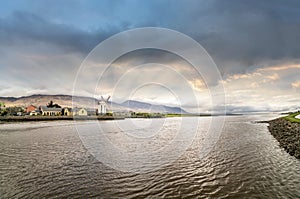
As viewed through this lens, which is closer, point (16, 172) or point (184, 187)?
point (184, 187)

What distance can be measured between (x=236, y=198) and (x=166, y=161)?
6.96m

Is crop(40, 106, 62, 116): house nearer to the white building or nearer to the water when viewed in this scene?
the white building

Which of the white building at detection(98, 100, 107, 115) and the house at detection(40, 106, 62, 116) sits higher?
the white building at detection(98, 100, 107, 115)

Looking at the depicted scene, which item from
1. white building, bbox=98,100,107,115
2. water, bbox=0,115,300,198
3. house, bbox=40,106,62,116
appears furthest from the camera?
white building, bbox=98,100,107,115

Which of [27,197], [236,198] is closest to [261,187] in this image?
[236,198]

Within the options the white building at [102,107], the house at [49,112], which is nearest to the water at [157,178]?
the house at [49,112]

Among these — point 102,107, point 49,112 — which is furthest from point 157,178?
Answer: point 102,107

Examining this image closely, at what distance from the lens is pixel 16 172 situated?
1230 centimetres

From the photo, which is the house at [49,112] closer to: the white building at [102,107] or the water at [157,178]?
the white building at [102,107]

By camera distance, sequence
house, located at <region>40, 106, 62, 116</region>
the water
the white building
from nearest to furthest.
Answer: the water, house, located at <region>40, 106, 62, 116</region>, the white building

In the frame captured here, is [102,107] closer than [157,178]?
No

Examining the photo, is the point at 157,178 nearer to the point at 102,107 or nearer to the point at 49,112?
the point at 49,112

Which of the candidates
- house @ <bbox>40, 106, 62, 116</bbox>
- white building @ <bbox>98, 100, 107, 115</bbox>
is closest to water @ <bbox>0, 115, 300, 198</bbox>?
house @ <bbox>40, 106, 62, 116</bbox>

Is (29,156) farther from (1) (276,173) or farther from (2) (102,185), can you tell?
(1) (276,173)
